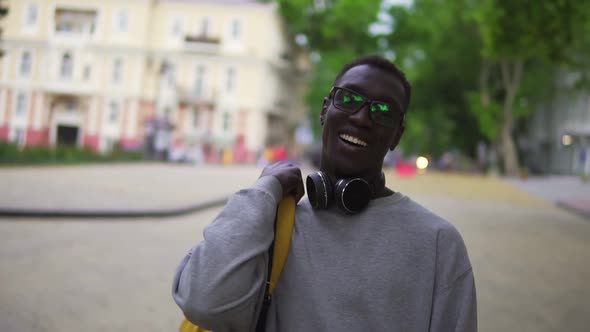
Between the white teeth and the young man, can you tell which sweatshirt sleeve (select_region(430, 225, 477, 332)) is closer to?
the young man

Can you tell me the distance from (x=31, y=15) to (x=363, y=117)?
57.3 feet

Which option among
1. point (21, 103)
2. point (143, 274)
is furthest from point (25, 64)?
point (143, 274)

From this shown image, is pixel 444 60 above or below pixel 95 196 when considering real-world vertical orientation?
above

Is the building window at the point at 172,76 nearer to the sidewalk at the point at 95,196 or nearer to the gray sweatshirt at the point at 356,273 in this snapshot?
the sidewalk at the point at 95,196

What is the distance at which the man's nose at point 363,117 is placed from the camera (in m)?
1.75

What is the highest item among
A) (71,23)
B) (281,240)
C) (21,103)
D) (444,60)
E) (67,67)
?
(444,60)

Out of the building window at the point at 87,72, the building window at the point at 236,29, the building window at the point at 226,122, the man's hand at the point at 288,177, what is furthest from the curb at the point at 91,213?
the building window at the point at 236,29

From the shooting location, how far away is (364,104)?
5.80 feet

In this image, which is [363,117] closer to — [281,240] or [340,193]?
[340,193]

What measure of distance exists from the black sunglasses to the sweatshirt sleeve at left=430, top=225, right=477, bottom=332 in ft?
1.22

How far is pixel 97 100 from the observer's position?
42.9 meters

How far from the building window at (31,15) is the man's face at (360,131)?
54.5 feet

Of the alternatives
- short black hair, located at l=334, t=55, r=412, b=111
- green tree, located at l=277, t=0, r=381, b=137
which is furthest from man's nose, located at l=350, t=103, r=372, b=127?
green tree, located at l=277, t=0, r=381, b=137

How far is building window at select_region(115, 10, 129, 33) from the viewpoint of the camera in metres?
37.8
